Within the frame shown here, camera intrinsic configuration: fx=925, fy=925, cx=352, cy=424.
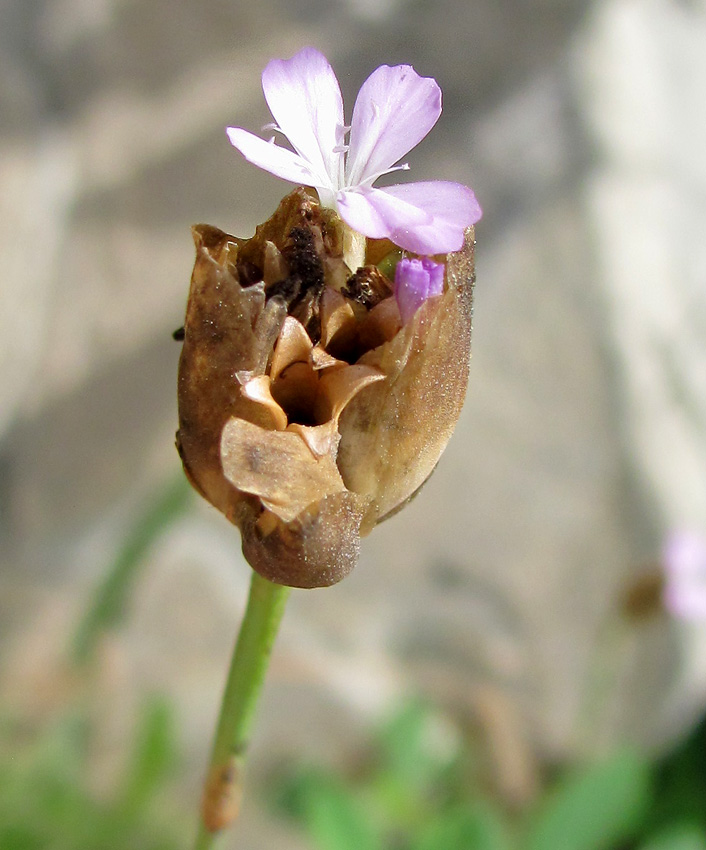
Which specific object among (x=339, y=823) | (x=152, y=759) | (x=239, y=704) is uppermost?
(x=239, y=704)

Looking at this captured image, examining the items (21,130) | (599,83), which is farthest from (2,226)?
(599,83)

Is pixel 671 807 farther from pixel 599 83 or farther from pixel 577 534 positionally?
pixel 599 83

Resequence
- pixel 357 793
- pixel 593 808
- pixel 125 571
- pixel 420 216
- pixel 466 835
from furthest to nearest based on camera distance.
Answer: pixel 357 793 → pixel 125 571 → pixel 593 808 → pixel 466 835 → pixel 420 216

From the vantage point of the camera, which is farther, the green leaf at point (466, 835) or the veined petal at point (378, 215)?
the green leaf at point (466, 835)

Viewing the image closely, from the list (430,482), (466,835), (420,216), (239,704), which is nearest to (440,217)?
(420,216)

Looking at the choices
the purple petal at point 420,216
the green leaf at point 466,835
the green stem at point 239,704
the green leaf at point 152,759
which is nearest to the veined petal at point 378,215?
the purple petal at point 420,216

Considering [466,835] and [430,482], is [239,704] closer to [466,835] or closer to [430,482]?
[466,835]

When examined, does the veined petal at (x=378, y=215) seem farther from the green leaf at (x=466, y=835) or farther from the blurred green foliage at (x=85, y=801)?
the blurred green foliage at (x=85, y=801)
